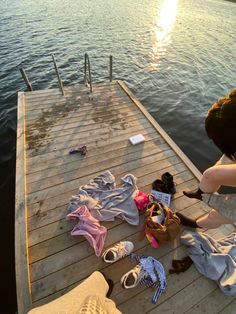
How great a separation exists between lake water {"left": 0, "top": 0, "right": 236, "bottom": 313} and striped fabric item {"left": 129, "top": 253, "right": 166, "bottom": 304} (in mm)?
2493

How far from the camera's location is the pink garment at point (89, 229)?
333cm

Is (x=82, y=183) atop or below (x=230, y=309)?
atop

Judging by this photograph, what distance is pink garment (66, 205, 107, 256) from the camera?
10.9 ft

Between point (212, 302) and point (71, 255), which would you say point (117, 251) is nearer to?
point (71, 255)

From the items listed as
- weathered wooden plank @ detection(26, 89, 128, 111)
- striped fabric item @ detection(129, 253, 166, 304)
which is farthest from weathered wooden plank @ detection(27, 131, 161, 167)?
striped fabric item @ detection(129, 253, 166, 304)

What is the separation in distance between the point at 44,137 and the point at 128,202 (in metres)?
2.74

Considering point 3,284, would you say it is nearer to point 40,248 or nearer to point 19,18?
point 40,248

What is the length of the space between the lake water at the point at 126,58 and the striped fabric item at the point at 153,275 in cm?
249

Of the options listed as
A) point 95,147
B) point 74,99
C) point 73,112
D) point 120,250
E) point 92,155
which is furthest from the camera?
point 74,99

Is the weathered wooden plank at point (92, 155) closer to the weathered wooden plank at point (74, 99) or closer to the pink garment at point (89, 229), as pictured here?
the pink garment at point (89, 229)

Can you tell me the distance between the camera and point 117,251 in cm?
319

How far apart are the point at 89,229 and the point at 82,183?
3.63 feet

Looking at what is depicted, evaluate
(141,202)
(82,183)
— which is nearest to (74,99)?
(82,183)

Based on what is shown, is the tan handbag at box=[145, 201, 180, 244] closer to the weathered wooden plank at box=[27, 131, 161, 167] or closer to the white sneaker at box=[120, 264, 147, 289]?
the white sneaker at box=[120, 264, 147, 289]
